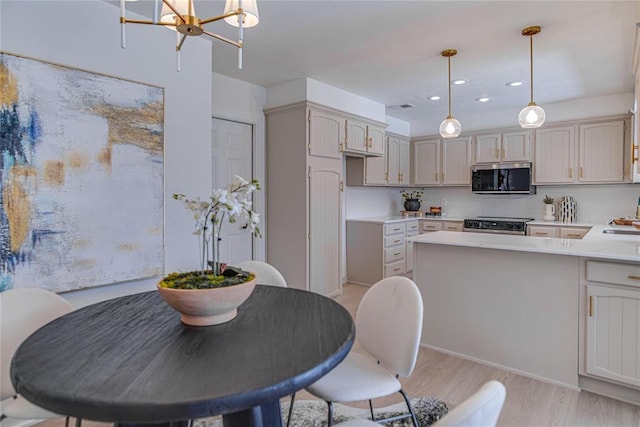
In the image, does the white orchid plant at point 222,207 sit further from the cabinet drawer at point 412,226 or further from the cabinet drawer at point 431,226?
the cabinet drawer at point 431,226

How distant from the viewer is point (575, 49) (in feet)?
10.2

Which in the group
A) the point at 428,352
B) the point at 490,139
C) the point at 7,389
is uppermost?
the point at 490,139

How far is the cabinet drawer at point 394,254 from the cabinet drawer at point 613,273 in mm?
2807

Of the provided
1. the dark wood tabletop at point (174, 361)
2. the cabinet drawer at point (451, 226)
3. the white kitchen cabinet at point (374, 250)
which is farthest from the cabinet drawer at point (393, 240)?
the dark wood tabletop at point (174, 361)

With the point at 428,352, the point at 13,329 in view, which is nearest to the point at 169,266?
the point at 13,329

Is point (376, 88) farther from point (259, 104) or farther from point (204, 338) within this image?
point (204, 338)

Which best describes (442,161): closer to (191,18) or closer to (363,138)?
(363,138)

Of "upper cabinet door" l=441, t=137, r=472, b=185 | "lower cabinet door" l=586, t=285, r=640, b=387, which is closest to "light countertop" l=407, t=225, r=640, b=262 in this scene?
"lower cabinet door" l=586, t=285, r=640, b=387

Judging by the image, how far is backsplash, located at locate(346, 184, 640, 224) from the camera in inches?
183

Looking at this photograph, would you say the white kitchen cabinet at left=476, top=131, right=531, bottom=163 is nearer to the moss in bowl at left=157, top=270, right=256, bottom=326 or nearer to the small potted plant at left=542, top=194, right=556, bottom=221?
the small potted plant at left=542, top=194, right=556, bottom=221

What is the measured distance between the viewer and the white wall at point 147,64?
204 centimetres

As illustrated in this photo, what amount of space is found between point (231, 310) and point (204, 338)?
170 millimetres

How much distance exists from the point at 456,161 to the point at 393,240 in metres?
1.77

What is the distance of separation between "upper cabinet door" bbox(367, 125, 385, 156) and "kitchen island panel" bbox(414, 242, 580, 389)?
82.0 inches
